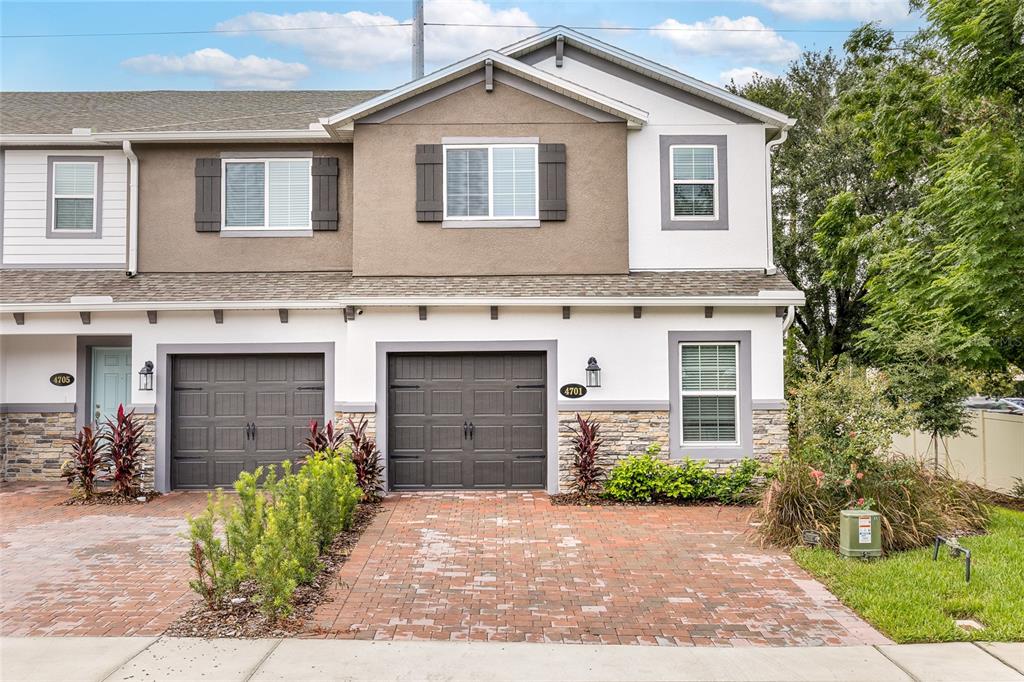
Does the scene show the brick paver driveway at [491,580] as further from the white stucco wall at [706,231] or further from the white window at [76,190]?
the white window at [76,190]

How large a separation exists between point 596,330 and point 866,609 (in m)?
6.36

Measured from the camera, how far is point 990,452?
13.1 m

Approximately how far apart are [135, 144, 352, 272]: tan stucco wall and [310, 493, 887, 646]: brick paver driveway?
5137mm

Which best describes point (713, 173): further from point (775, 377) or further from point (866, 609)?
point (866, 609)

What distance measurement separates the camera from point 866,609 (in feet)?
21.5

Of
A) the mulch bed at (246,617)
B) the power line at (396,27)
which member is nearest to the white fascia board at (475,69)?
the power line at (396,27)

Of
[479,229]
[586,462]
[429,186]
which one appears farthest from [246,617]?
[429,186]

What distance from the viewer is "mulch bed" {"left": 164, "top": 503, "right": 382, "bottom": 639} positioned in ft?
19.9

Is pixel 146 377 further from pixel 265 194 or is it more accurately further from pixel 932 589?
pixel 932 589

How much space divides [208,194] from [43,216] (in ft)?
9.96

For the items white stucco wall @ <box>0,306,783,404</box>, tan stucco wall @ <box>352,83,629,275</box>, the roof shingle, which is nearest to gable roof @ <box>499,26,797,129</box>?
tan stucco wall @ <box>352,83,629,275</box>

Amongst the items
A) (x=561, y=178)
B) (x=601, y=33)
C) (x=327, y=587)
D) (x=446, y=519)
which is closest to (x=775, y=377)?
(x=561, y=178)

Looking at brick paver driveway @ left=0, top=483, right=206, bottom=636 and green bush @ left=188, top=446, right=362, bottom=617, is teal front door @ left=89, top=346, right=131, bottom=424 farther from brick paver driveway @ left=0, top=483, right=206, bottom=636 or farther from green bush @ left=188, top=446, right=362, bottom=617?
green bush @ left=188, top=446, right=362, bottom=617

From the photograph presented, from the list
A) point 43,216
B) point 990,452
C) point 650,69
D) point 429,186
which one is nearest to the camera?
point 429,186
